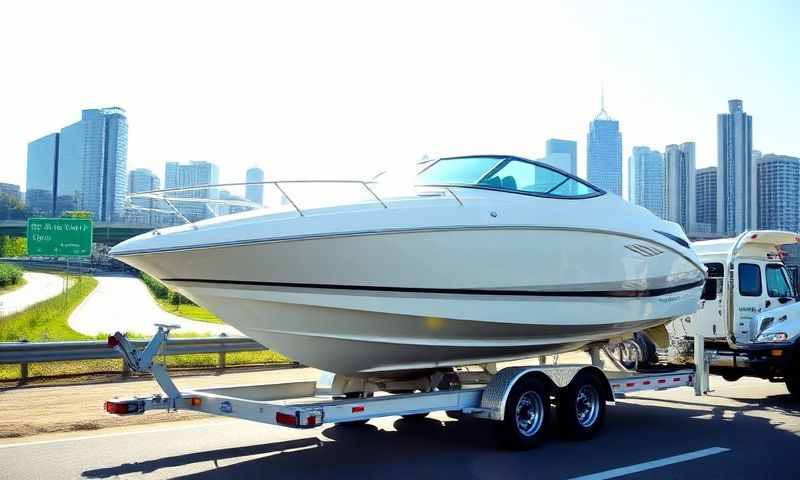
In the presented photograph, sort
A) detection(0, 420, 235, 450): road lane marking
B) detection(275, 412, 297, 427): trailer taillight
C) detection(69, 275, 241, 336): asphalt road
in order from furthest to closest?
1. detection(69, 275, 241, 336): asphalt road
2. detection(0, 420, 235, 450): road lane marking
3. detection(275, 412, 297, 427): trailer taillight

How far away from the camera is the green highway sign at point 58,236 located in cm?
2219

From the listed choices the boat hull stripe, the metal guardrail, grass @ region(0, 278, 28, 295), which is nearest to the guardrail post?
the boat hull stripe

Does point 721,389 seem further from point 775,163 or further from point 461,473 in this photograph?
point 775,163

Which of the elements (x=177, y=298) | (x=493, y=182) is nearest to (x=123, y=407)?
(x=493, y=182)

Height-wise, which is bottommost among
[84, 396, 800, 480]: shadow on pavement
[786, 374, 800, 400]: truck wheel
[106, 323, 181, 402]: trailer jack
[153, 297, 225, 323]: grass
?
[153, 297, 225, 323]: grass

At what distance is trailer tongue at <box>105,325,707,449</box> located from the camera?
21.5ft

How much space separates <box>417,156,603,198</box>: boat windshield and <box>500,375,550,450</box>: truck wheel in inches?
83.5

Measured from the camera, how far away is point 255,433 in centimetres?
822

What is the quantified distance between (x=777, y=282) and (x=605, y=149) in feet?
29.7

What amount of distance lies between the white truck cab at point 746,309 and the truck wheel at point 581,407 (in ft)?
11.7

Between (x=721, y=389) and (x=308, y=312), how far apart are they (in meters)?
9.05

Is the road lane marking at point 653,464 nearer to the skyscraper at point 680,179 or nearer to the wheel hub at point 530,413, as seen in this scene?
the wheel hub at point 530,413

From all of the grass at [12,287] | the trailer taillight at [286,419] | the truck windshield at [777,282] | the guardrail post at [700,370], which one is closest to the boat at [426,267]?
the trailer taillight at [286,419]

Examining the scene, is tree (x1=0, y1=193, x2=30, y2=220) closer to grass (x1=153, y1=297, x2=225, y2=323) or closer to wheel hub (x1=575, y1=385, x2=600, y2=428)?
grass (x1=153, y1=297, x2=225, y2=323)
